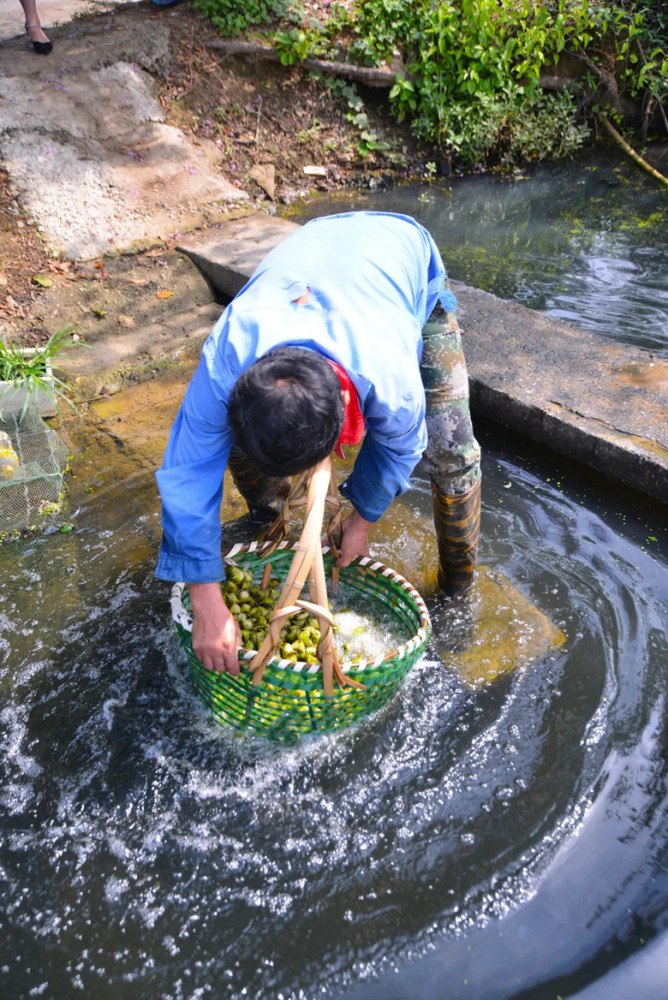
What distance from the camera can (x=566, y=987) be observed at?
5.73 feet

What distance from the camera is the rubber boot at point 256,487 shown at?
2.76 m

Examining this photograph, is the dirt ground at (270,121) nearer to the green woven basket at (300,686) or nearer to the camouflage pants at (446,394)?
the camouflage pants at (446,394)

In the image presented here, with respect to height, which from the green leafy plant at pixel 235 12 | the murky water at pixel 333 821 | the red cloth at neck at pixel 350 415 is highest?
the green leafy plant at pixel 235 12

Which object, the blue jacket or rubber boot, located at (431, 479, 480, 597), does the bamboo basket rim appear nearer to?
the blue jacket

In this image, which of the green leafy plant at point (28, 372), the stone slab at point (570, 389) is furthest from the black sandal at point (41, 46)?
the stone slab at point (570, 389)

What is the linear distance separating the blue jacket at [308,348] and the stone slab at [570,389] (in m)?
1.50

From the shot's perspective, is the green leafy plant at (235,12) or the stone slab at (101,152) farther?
the green leafy plant at (235,12)

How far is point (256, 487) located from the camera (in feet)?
9.60

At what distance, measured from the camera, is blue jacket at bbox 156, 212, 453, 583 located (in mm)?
1702

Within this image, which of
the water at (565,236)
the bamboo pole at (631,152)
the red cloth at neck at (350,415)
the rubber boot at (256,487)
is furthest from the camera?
the bamboo pole at (631,152)

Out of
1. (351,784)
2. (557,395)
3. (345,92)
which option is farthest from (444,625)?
(345,92)

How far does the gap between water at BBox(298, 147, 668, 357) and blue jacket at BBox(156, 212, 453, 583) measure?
302cm

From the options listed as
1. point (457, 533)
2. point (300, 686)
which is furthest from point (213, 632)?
→ point (457, 533)

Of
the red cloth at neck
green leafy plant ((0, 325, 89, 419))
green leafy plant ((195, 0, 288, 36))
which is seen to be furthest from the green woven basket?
green leafy plant ((195, 0, 288, 36))
